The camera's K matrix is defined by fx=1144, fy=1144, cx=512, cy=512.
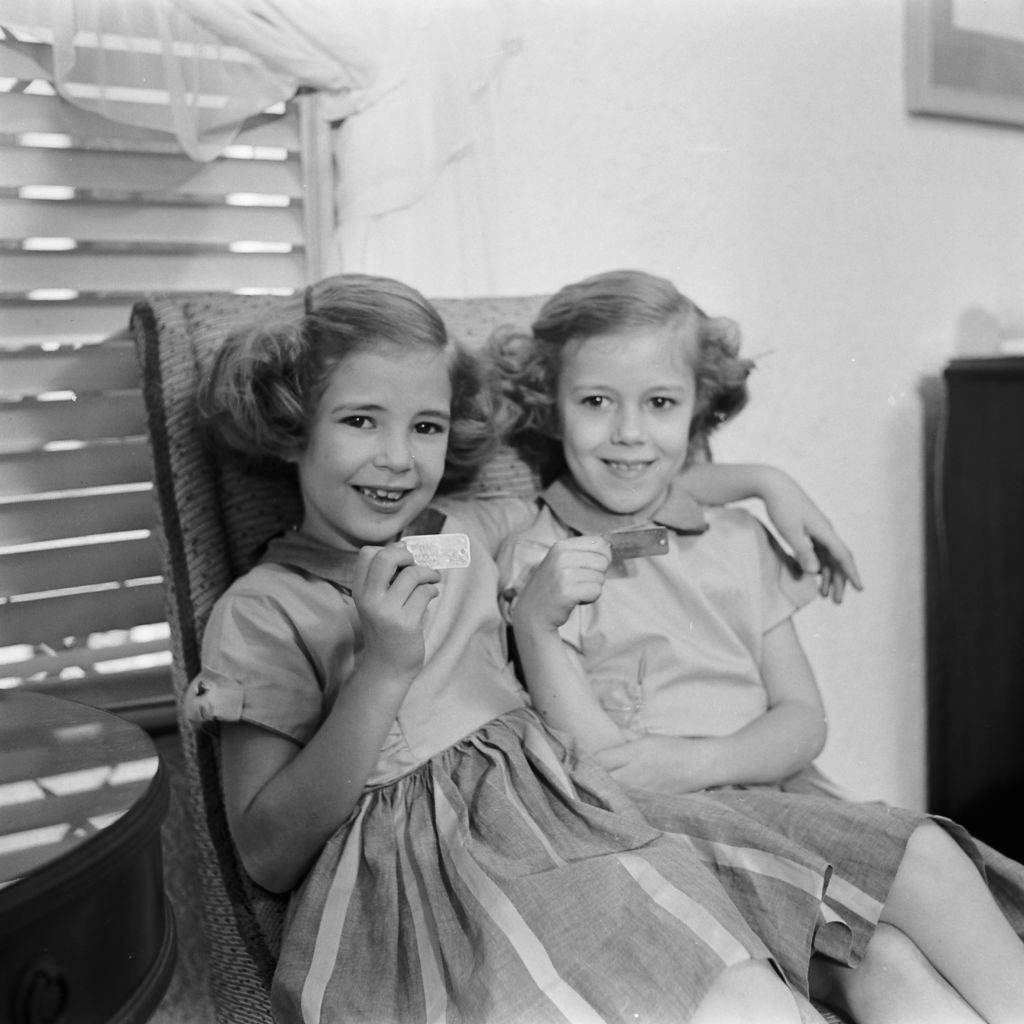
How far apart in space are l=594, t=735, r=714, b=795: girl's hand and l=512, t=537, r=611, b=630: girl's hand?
0.41 feet

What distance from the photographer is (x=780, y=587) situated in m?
1.15

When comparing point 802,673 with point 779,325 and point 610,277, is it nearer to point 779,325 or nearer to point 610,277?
point 610,277

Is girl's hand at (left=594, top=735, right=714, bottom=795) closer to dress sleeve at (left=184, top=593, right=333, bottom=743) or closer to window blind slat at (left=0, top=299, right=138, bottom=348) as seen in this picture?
dress sleeve at (left=184, top=593, right=333, bottom=743)

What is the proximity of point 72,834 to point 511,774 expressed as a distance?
39 cm

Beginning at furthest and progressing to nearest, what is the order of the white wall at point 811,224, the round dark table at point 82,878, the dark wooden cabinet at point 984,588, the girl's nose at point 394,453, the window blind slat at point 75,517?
the dark wooden cabinet at point 984,588 < the white wall at point 811,224 < the window blind slat at point 75,517 < the girl's nose at point 394,453 < the round dark table at point 82,878

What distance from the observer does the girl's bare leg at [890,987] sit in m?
0.84

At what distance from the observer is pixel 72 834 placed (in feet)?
2.01

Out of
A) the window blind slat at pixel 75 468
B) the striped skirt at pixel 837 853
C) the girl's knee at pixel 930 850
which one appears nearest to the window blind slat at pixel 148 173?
the window blind slat at pixel 75 468

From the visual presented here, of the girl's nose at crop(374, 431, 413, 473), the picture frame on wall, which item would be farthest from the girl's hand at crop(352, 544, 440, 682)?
the picture frame on wall

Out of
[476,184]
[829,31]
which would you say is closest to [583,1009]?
[476,184]

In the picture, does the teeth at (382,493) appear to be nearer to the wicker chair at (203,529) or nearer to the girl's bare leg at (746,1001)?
the wicker chair at (203,529)

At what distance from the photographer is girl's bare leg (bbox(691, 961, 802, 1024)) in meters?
0.73

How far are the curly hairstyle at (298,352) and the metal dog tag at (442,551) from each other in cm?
14

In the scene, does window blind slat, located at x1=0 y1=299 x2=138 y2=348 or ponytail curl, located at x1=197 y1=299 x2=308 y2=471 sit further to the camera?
window blind slat, located at x1=0 y1=299 x2=138 y2=348
